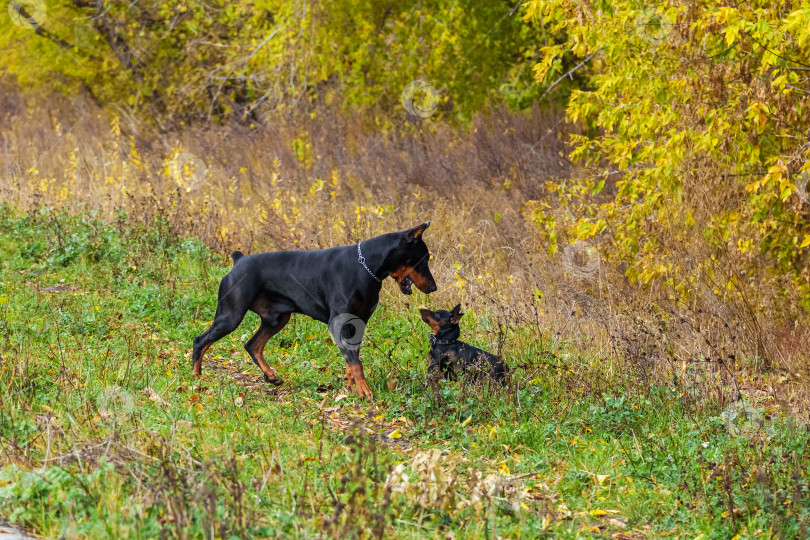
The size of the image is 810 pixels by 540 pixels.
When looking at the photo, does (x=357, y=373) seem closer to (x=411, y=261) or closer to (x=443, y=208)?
(x=411, y=261)

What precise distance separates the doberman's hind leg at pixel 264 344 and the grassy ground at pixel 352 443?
143mm

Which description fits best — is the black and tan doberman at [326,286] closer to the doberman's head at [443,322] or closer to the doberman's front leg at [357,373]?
the doberman's front leg at [357,373]

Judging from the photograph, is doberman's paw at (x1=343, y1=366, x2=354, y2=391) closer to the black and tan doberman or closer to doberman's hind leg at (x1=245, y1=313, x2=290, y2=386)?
the black and tan doberman

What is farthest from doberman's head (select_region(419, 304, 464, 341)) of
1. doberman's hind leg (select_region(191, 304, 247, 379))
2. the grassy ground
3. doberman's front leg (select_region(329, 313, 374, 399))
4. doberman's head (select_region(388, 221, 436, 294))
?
doberman's hind leg (select_region(191, 304, 247, 379))

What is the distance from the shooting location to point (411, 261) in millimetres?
6559

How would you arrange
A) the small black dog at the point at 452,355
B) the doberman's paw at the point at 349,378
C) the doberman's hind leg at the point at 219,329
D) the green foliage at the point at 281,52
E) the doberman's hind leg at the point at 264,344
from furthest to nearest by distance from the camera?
1. the green foliage at the point at 281,52
2. the doberman's hind leg at the point at 264,344
3. the doberman's hind leg at the point at 219,329
4. the doberman's paw at the point at 349,378
5. the small black dog at the point at 452,355

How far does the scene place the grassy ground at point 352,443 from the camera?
3957mm

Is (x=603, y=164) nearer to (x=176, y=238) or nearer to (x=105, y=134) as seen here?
(x=176, y=238)

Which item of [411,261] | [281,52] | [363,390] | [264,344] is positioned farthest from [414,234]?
[281,52]

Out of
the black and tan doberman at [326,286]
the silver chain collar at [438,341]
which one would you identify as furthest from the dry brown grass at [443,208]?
the black and tan doberman at [326,286]

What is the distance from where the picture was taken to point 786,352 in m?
6.93

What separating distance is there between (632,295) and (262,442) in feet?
14.9

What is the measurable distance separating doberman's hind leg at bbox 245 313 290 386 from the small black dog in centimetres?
121

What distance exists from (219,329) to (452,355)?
183 centimetres
